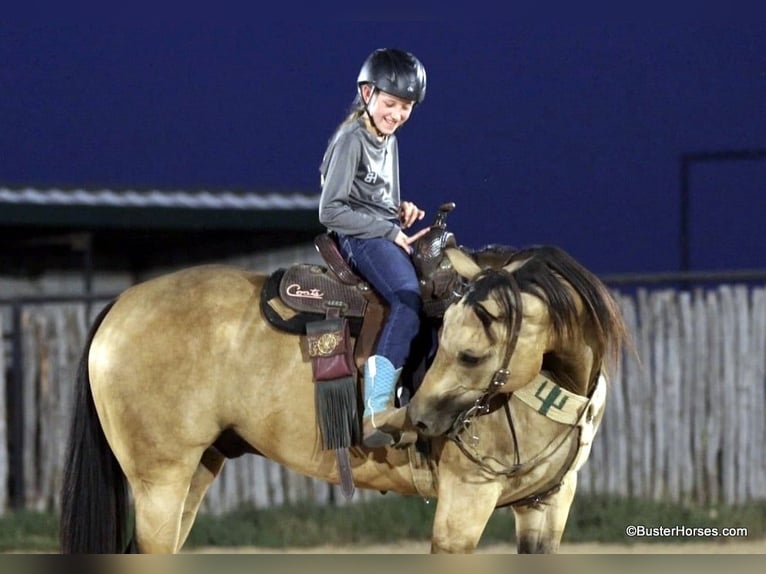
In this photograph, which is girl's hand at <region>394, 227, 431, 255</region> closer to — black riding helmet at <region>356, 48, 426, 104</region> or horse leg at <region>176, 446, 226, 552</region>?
black riding helmet at <region>356, 48, 426, 104</region>

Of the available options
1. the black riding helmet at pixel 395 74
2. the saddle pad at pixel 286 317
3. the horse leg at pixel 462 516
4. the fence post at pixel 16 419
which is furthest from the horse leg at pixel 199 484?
the fence post at pixel 16 419

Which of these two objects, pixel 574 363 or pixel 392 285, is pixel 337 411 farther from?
pixel 574 363

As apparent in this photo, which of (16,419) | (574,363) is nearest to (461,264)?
(574,363)

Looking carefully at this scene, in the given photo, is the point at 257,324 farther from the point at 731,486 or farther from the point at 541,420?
the point at 731,486

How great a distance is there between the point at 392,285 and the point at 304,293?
396mm

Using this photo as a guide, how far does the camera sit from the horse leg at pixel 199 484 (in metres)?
5.28

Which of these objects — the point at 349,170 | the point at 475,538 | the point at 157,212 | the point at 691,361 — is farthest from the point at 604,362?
the point at 157,212

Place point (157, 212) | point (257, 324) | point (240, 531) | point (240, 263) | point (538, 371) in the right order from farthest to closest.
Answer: point (240, 263), point (157, 212), point (240, 531), point (257, 324), point (538, 371)

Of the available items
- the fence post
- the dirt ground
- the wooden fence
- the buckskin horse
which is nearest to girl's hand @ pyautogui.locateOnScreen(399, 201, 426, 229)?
the buckskin horse

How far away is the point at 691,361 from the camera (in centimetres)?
904

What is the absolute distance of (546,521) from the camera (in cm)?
494

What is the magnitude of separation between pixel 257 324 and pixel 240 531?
4.15 m

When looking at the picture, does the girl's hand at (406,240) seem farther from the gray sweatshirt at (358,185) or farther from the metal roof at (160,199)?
the metal roof at (160,199)

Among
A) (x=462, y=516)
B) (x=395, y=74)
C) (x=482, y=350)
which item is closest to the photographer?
(x=482, y=350)
